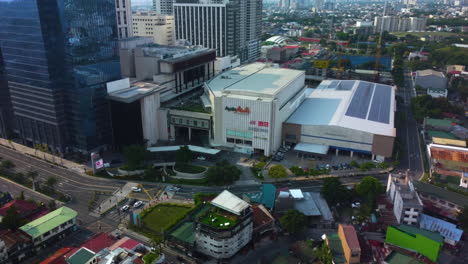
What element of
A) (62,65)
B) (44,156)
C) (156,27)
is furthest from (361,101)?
(156,27)

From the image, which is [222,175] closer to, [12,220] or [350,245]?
[350,245]

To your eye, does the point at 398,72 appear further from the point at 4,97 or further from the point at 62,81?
the point at 4,97

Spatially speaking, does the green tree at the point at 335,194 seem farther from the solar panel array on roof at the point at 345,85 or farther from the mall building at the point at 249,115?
the solar panel array on roof at the point at 345,85

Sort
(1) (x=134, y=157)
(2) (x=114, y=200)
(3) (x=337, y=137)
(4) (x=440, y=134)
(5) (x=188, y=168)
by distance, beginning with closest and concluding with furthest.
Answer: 1. (2) (x=114, y=200)
2. (1) (x=134, y=157)
3. (5) (x=188, y=168)
4. (3) (x=337, y=137)
5. (4) (x=440, y=134)

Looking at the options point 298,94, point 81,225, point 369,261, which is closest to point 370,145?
point 298,94

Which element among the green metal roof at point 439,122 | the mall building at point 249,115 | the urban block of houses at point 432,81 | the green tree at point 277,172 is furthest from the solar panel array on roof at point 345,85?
the green tree at point 277,172

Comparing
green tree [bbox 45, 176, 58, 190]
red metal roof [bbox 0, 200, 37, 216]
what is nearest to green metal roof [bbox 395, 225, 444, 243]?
red metal roof [bbox 0, 200, 37, 216]
